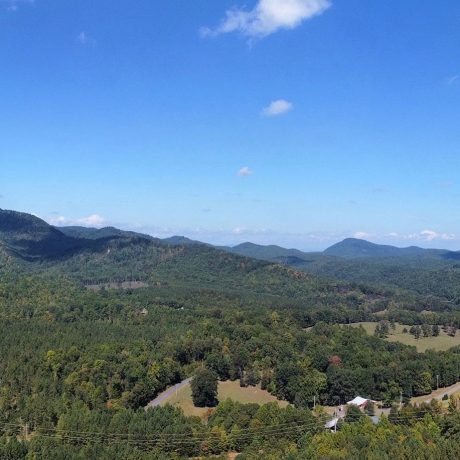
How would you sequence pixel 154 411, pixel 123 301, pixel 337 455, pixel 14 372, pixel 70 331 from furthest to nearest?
pixel 123 301, pixel 70 331, pixel 14 372, pixel 154 411, pixel 337 455

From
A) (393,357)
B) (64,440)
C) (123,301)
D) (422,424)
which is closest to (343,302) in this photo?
(123,301)

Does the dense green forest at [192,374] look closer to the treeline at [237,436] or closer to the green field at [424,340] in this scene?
the treeline at [237,436]

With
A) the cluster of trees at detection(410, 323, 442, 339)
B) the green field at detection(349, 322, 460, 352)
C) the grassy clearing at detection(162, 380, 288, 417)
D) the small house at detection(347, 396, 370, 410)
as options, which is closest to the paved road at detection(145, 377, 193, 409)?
the grassy clearing at detection(162, 380, 288, 417)

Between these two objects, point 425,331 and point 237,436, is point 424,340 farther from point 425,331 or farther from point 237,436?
point 237,436

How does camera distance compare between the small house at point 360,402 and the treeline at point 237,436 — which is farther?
the small house at point 360,402

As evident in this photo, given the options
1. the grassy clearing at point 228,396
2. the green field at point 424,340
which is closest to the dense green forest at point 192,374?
the grassy clearing at point 228,396

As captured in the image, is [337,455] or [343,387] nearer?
[337,455]

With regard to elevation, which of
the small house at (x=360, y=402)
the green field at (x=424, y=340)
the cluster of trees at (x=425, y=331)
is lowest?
the small house at (x=360, y=402)

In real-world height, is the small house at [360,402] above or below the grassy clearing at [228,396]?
above

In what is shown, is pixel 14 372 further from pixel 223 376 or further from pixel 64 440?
pixel 223 376
